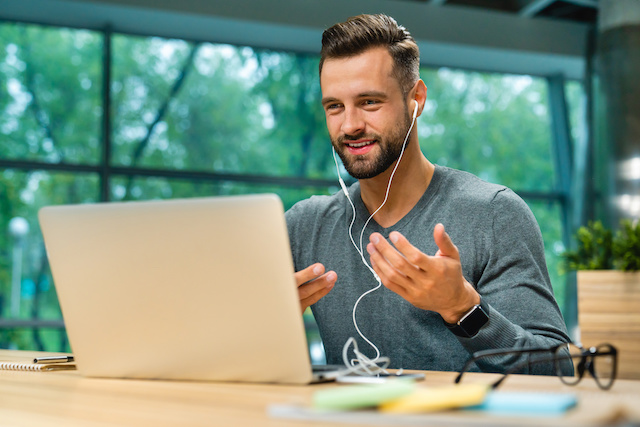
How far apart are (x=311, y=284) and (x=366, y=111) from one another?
2.08 ft

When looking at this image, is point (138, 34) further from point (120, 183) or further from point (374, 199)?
point (374, 199)

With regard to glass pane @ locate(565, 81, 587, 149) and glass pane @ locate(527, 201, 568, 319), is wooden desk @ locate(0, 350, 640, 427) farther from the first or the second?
glass pane @ locate(565, 81, 587, 149)

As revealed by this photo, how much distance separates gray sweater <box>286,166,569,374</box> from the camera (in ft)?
4.50

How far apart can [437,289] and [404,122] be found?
2.26 ft

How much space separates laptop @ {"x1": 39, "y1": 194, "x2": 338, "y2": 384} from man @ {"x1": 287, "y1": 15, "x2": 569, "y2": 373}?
52 cm

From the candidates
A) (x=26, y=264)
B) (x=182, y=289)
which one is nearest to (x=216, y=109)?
(x=26, y=264)

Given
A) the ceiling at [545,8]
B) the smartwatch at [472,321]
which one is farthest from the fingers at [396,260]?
the ceiling at [545,8]

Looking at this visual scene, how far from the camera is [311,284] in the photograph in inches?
45.1

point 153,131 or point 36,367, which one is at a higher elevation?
point 153,131

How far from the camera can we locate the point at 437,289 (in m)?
1.09

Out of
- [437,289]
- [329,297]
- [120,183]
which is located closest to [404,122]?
[329,297]

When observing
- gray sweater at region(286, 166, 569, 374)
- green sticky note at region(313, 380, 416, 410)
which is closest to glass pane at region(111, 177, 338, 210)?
gray sweater at region(286, 166, 569, 374)

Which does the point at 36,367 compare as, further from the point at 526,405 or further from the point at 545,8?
the point at 545,8

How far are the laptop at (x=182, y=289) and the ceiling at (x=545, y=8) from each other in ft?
15.0
